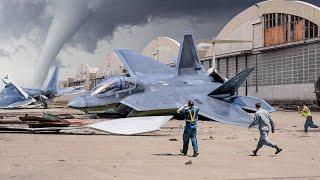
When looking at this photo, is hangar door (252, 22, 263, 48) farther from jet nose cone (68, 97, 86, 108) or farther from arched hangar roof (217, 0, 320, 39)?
jet nose cone (68, 97, 86, 108)

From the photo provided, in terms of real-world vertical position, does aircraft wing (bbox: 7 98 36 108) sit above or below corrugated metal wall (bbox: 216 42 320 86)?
below

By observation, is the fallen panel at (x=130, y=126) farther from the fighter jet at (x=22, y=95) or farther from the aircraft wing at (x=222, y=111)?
the fighter jet at (x=22, y=95)

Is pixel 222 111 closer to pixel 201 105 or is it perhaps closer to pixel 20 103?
pixel 201 105

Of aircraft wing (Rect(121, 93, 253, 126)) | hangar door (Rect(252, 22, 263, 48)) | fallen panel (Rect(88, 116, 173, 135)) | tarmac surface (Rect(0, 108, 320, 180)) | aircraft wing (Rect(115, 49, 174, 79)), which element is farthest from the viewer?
hangar door (Rect(252, 22, 263, 48))

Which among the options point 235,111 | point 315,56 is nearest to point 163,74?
point 235,111

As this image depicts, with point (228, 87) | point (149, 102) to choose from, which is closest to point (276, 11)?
point (228, 87)

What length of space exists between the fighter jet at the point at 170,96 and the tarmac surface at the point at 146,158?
7.01 m

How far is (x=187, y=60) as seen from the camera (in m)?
33.7

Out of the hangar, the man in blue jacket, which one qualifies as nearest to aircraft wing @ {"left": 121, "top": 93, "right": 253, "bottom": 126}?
the man in blue jacket

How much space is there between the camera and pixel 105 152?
48.1 feet

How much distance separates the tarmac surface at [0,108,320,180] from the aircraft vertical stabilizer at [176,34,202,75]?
13.2 metres

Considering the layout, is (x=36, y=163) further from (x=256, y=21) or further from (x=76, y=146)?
(x=256, y=21)

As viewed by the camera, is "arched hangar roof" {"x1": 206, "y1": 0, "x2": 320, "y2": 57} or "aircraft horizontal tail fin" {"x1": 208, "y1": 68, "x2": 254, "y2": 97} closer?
"aircraft horizontal tail fin" {"x1": 208, "y1": 68, "x2": 254, "y2": 97}

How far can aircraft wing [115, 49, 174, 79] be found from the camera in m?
33.4
